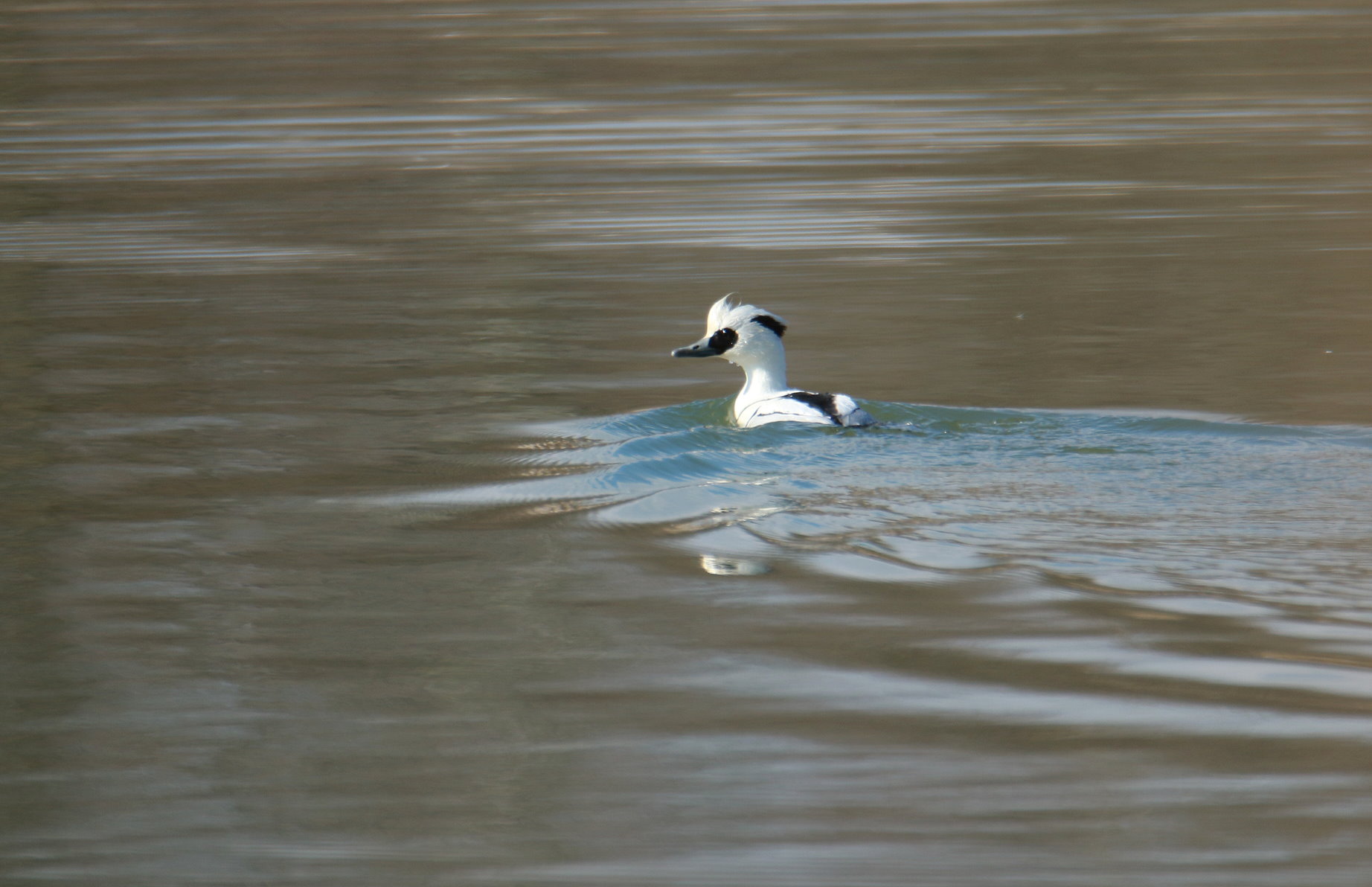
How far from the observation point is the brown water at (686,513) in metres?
4.45

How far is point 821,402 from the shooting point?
28.0 feet

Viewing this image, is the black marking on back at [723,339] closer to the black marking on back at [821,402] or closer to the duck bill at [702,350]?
the duck bill at [702,350]

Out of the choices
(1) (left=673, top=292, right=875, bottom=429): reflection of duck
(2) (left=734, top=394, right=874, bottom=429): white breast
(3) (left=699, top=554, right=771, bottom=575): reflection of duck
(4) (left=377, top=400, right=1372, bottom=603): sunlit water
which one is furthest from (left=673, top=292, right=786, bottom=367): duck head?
(3) (left=699, top=554, right=771, bottom=575): reflection of duck

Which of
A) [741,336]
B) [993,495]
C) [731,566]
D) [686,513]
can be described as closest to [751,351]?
[741,336]

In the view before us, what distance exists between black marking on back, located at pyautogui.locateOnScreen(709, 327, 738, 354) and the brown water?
0.32 metres

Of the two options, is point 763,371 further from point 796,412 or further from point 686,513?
point 686,513

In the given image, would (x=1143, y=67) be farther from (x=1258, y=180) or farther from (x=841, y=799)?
(x=841, y=799)

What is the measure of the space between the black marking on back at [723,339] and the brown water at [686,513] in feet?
1.06

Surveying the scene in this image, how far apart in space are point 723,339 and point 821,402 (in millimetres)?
1009

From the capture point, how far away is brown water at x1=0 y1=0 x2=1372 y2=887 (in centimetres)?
445

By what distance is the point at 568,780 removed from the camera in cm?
466

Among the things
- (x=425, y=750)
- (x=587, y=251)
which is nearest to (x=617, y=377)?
(x=587, y=251)

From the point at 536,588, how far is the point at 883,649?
4.46 ft

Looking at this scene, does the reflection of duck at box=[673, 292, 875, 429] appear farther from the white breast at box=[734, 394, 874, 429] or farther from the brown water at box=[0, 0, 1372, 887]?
the brown water at box=[0, 0, 1372, 887]
